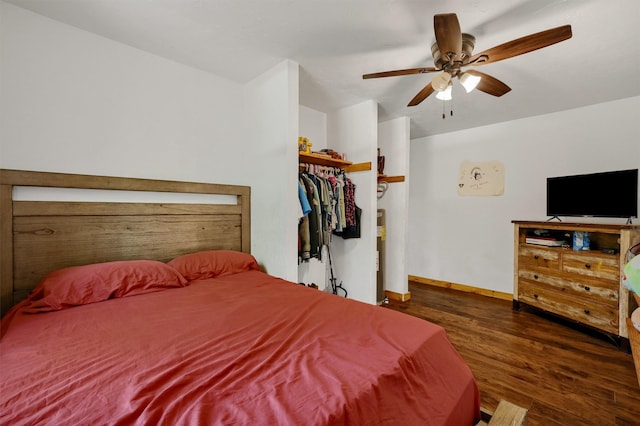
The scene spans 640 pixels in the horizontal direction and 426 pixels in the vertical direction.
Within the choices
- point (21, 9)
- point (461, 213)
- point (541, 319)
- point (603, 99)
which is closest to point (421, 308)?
point (541, 319)

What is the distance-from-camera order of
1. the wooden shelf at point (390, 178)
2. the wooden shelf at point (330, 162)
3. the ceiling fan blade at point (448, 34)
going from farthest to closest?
1. the wooden shelf at point (390, 178)
2. the wooden shelf at point (330, 162)
3. the ceiling fan blade at point (448, 34)

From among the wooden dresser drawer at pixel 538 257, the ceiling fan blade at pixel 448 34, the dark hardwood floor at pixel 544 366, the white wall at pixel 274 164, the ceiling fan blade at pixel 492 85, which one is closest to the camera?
the ceiling fan blade at pixel 448 34

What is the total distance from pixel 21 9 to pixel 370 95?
257cm

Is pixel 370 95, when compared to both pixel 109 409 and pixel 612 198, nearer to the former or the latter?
pixel 612 198

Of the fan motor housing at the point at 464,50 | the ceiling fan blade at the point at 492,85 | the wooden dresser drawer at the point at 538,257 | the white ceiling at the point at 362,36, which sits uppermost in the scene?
the white ceiling at the point at 362,36

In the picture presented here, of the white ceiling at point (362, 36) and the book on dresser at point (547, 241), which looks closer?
the white ceiling at point (362, 36)

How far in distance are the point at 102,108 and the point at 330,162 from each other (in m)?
1.88

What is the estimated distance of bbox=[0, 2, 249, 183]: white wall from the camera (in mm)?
1634

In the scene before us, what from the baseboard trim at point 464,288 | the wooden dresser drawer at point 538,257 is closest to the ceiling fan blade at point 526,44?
the wooden dresser drawer at point 538,257

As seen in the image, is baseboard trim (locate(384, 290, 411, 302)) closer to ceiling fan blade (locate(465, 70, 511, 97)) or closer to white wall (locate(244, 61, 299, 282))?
white wall (locate(244, 61, 299, 282))

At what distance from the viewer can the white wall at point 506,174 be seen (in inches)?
114

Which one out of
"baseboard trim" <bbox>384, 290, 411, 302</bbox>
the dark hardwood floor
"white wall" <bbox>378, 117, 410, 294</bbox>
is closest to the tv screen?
the dark hardwood floor

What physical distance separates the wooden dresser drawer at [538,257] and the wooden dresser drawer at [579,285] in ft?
0.26

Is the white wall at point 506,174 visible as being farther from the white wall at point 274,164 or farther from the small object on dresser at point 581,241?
the white wall at point 274,164
